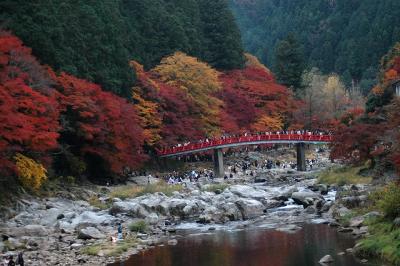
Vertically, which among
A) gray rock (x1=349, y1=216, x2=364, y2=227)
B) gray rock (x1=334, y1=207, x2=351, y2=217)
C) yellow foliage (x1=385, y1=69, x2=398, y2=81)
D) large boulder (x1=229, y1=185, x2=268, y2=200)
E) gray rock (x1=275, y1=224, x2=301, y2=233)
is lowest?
gray rock (x1=275, y1=224, x2=301, y2=233)

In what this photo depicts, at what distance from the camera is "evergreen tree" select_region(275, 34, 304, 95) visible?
7969 cm

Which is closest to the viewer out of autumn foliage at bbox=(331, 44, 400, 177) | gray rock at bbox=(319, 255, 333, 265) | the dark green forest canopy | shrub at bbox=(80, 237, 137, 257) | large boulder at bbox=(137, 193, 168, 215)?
gray rock at bbox=(319, 255, 333, 265)

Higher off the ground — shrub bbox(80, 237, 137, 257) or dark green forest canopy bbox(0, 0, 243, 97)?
dark green forest canopy bbox(0, 0, 243, 97)

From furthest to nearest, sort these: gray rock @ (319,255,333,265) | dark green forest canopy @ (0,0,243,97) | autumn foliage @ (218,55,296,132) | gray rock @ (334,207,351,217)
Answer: autumn foliage @ (218,55,296,132)
dark green forest canopy @ (0,0,243,97)
gray rock @ (334,207,351,217)
gray rock @ (319,255,333,265)

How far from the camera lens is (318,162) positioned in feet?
209

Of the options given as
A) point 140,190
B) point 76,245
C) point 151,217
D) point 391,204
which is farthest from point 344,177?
point 76,245

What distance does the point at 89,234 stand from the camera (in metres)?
26.8

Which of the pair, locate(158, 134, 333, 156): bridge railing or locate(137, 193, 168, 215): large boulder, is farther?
locate(158, 134, 333, 156): bridge railing

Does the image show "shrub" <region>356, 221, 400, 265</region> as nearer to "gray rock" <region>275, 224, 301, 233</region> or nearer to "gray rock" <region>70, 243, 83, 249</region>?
"gray rock" <region>275, 224, 301, 233</region>

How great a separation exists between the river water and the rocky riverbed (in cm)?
83

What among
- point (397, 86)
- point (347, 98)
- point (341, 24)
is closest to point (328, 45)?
point (341, 24)

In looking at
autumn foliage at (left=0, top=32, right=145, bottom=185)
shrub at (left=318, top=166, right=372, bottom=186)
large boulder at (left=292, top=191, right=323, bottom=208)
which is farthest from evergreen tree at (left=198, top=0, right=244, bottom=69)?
large boulder at (left=292, top=191, right=323, bottom=208)

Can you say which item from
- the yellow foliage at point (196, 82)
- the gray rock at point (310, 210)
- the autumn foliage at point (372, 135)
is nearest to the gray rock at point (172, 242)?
the gray rock at point (310, 210)

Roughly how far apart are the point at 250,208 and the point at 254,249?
32.6 ft
